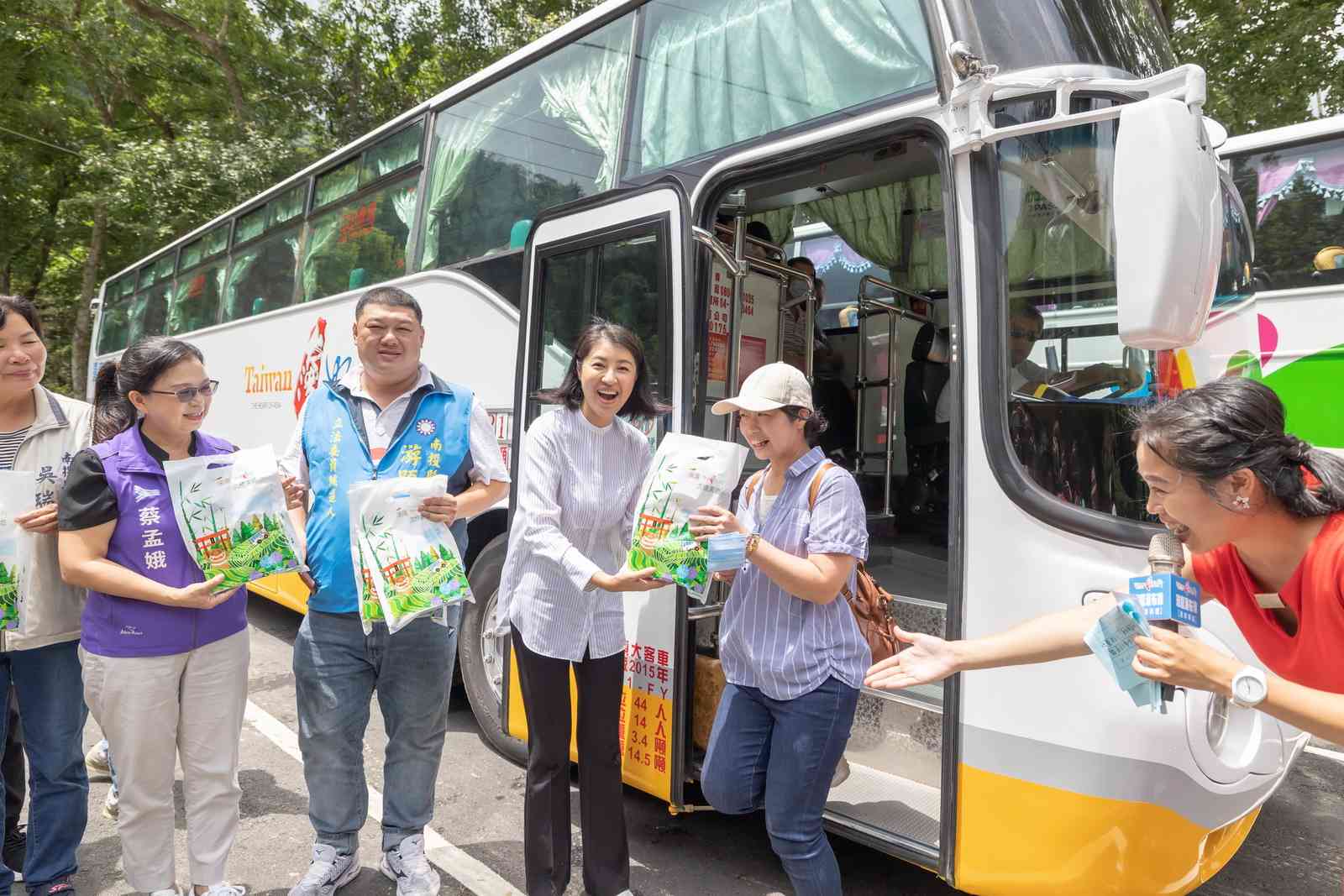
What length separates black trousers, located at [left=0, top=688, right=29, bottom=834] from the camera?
3.12 m

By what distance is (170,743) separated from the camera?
2.73m

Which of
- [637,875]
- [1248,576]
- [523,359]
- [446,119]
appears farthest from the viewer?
[446,119]

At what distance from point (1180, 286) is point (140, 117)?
76.3 ft

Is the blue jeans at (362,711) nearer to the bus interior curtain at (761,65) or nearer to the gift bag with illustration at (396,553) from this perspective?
the gift bag with illustration at (396,553)

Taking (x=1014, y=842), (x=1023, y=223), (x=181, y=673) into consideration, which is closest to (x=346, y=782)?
(x=181, y=673)

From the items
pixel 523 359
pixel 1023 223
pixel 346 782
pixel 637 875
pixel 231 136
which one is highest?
pixel 231 136

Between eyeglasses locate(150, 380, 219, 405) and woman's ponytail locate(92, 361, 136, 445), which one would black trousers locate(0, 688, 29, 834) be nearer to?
woman's ponytail locate(92, 361, 136, 445)

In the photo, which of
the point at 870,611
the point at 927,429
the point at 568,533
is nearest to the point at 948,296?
the point at 927,429

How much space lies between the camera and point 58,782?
9.34 feet

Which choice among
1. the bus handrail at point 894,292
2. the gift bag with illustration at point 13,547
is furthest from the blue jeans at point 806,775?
the bus handrail at point 894,292

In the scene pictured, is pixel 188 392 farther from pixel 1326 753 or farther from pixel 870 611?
pixel 1326 753

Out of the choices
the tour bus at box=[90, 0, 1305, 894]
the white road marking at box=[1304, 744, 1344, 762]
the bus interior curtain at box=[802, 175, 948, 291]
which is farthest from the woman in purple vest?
the white road marking at box=[1304, 744, 1344, 762]

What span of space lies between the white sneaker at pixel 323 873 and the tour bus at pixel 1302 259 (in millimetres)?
6274

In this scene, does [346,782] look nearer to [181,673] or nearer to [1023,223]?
[181,673]
